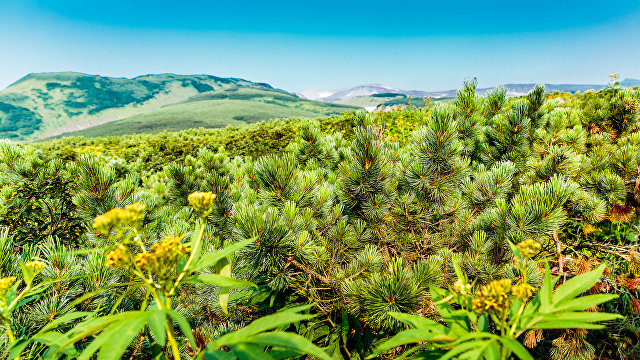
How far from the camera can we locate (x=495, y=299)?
73 centimetres

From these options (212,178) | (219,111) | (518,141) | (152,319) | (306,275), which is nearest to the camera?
(152,319)

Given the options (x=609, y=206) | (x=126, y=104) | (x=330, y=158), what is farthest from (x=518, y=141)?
(x=126, y=104)

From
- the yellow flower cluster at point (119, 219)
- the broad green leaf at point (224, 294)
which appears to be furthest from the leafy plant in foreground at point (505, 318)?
the yellow flower cluster at point (119, 219)

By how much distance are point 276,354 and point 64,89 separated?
189848 mm

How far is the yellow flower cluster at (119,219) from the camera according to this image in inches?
26.2

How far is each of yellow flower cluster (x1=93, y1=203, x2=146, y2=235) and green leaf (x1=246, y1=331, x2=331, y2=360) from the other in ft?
1.36

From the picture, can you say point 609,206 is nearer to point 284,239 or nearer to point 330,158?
point 330,158

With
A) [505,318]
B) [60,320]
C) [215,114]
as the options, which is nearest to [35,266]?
[60,320]

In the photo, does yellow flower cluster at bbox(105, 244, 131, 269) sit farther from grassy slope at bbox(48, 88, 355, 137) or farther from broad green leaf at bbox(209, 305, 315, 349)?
grassy slope at bbox(48, 88, 355, 137)

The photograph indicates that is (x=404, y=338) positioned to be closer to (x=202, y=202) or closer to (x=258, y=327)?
(x=258, y=327)

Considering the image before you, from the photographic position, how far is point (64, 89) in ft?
440

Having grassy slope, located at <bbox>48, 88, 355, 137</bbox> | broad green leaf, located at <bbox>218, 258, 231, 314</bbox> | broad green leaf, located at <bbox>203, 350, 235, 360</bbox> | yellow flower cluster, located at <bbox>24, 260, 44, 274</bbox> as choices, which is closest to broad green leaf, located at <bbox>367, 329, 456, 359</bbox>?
broad green leaf, located at <bbox>203, 350, 235, 360</bbox>

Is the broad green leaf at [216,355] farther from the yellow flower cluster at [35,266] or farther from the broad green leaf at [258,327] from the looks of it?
the yellow flower cluster at [35,266]

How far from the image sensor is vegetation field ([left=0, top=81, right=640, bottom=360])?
0.70 metres
